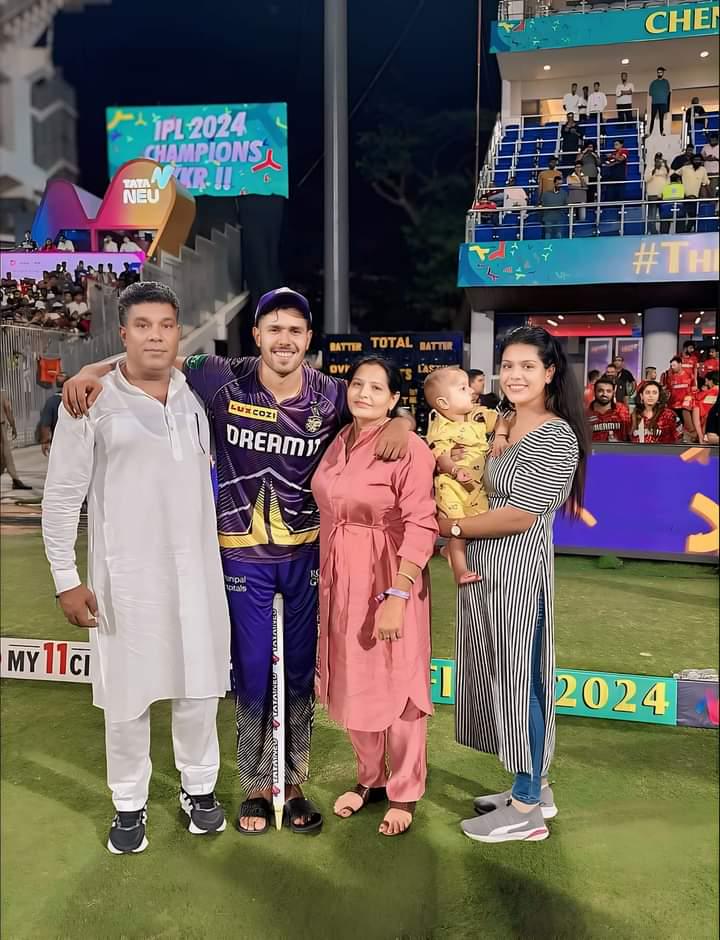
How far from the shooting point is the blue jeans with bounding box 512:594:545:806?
2068 millimetres

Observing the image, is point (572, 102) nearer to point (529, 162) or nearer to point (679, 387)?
point (529, 162)

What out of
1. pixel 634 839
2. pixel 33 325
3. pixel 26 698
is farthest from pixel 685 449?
pixel 26 698

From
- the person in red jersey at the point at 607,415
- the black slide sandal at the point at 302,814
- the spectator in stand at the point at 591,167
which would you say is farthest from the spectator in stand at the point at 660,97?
the black slide sandal at the point at 302,814

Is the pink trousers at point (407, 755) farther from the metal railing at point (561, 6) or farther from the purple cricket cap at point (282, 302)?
the metal railing at point (561, 6)

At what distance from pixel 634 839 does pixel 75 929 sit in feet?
4.89

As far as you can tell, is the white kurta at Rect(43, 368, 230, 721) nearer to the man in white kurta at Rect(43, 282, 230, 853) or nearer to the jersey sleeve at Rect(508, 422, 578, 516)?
the man in white kurta at Rect(43, 282, 230, 853)

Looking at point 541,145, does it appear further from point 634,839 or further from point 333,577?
point 634,839

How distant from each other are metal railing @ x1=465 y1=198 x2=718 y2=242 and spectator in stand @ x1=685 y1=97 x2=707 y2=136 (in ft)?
0.75

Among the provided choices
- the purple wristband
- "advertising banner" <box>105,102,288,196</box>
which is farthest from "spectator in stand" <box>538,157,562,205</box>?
the purple wristband

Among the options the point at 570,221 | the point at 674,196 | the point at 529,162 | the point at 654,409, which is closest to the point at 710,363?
the point at 654,409

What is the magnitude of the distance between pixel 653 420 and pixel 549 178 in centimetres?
101

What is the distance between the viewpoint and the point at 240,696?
2168 mm

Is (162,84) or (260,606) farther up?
(162,84)

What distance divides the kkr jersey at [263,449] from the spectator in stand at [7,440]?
0.80 meters
